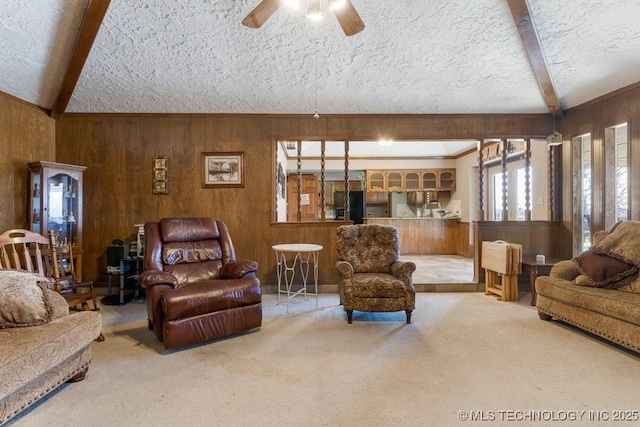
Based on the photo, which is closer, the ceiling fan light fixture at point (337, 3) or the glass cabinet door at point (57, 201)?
the ceiling fan light fixture at point (337, 3)

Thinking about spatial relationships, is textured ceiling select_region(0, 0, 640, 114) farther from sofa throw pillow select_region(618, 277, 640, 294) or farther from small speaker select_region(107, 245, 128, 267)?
sofa throw pillow select_region(618, 277, 640, 294)

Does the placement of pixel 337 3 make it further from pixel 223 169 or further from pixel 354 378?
pixel 223 169

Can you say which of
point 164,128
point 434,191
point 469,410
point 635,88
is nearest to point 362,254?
point 469,410

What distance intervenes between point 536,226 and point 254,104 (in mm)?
4385

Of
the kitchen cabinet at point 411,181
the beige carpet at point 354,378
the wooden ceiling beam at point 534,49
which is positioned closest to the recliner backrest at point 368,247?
the beige carpet at point 354,378

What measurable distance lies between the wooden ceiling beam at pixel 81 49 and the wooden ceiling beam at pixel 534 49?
3645mm

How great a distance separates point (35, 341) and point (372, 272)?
2.86m

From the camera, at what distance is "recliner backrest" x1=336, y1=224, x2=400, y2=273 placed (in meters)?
3.69

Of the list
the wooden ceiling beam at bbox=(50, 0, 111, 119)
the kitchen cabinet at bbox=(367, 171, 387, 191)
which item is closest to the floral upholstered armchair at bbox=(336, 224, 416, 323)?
the wooden ceiling beam at bbox=(50, 0, 111, 119)

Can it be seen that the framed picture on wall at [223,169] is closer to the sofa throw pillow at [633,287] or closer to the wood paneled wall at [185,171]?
the wood paneled wall at [185,171]

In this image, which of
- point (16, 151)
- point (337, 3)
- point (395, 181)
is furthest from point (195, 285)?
point (395, 181)

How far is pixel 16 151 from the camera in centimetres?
381

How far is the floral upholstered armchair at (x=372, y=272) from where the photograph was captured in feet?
10.6

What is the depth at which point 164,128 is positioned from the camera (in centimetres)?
459
